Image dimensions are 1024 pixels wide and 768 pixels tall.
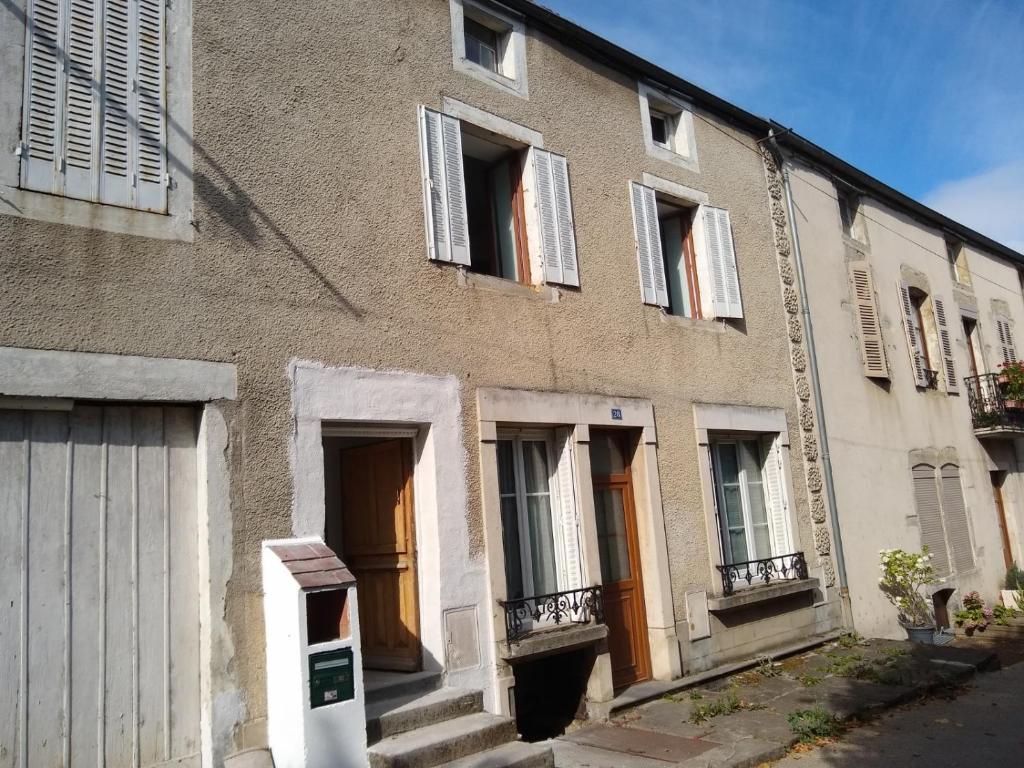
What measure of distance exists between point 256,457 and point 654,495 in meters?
3.77

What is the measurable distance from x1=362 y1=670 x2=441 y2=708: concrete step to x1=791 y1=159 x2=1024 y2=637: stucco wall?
5981mm

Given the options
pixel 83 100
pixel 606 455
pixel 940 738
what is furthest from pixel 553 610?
pixel 83 100

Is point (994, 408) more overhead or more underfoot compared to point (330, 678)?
more overhead

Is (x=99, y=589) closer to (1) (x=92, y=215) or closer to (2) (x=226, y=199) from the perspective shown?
(1) (x=92, y=215)

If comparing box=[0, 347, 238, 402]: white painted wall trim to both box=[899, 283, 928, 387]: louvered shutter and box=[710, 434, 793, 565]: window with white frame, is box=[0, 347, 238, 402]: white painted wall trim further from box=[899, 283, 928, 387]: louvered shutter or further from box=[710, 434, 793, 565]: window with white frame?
box=[899, 283, 928, 387]: louvered shutter

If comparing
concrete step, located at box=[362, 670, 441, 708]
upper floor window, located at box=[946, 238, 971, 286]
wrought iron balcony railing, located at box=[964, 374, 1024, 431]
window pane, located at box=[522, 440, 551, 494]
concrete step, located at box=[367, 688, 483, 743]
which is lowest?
concrete step, located at box=[367, 688, 483, 743]

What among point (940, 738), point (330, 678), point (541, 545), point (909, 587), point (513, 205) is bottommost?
point (940, 738)

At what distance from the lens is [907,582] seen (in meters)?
9.84

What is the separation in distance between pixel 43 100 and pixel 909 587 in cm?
992

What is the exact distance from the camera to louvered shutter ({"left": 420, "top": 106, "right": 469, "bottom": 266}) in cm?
626

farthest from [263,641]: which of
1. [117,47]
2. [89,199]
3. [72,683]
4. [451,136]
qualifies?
[451,136]

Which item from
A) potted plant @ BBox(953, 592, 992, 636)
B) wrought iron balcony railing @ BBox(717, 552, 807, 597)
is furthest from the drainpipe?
potted plant @ BBox(953, 592, 992, 636)

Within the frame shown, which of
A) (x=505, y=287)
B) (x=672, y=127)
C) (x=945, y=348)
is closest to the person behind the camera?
(x=505, y=287)

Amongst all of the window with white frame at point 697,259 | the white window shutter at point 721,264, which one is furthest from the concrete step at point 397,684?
the white window shutter at point 721,264
